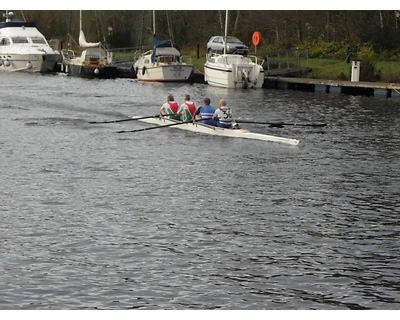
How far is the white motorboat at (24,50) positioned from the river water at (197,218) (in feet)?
129

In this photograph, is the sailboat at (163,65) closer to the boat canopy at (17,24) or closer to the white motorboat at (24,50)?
the white motorboat at (24,50)

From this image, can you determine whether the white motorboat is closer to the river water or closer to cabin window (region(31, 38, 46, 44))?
cabin window (region(31, 38, 46, 44))

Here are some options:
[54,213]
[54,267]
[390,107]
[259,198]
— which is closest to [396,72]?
[390,107]

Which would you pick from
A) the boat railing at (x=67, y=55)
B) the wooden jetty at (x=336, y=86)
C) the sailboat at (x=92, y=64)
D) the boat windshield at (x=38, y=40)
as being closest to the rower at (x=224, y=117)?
the wooden jetty at (x=336, y=86)

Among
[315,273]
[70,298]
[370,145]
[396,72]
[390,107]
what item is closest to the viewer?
[70,298]

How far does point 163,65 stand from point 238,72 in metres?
9.01

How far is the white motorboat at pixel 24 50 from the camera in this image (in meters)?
77.8

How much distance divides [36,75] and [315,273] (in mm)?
61433

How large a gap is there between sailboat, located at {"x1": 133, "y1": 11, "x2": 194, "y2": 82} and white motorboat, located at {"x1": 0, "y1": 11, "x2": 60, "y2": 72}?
1306 cm

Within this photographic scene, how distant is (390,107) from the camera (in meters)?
46.1


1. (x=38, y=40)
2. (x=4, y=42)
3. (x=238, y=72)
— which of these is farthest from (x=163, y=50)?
(x=4, y=42)

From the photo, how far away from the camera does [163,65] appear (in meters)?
64.6

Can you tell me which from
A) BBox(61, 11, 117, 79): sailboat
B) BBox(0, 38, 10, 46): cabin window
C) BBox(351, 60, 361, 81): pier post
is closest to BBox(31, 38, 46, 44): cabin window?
BBox(0, 38, 10, 46): cabin window

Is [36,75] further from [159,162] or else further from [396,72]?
[159,162]
